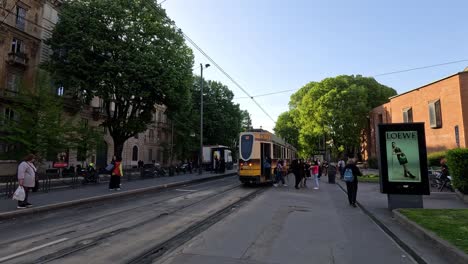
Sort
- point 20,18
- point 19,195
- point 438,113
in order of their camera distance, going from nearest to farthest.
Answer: point 19,195, point 20,18, point 438,113

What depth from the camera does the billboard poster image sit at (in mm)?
11234

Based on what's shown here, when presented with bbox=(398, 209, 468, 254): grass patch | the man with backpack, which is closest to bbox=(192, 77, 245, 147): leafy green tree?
the man with backpack

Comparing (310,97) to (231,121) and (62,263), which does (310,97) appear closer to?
(231,121)

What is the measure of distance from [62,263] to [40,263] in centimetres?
35

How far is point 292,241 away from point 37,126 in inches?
654

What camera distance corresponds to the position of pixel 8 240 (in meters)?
7.24

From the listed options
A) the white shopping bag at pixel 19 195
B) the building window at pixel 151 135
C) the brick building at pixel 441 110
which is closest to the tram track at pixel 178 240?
the white shopping bag at pixel 19 195

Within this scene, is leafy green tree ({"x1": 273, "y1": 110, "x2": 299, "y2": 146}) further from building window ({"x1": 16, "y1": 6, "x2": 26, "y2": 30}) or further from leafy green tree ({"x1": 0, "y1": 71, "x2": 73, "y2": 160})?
leafy green tree ({"x1": 0, "y1": 71, "x2": 73, "y2": 160})

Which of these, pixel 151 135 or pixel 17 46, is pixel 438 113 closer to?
pixel 151 135

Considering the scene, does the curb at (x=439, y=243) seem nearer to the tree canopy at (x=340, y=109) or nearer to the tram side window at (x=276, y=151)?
the tram side window at (x=276, y=151)

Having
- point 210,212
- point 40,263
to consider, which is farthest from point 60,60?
point 40,263

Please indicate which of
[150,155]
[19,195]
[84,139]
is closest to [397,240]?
[19,195]

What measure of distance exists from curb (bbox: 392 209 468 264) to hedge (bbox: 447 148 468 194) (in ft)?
19.4

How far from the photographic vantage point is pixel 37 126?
60.9 ft
